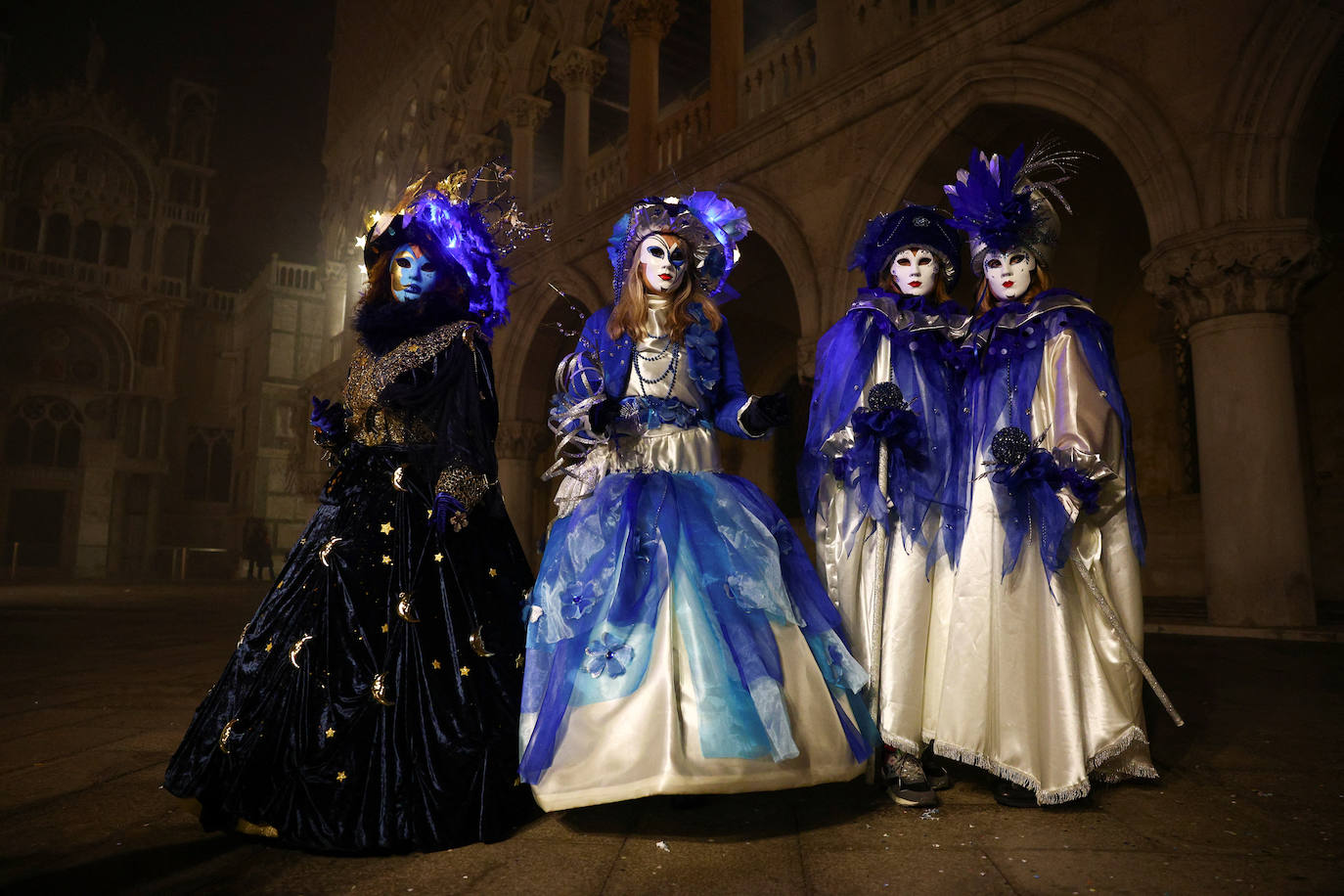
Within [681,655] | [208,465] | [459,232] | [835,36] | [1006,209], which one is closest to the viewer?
[681,655]

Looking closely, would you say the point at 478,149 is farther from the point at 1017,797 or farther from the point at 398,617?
the point at 1017,797

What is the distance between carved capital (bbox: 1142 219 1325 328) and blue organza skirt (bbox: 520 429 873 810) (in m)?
5.03

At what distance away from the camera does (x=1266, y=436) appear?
582 centimetres

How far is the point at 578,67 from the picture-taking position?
40.8 ft

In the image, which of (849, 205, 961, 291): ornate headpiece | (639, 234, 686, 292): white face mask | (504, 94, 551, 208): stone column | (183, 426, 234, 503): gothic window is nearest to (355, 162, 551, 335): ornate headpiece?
(639, 234, 686, 292): white face mask

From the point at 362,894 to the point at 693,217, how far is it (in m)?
2.35

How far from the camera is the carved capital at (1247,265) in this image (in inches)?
226

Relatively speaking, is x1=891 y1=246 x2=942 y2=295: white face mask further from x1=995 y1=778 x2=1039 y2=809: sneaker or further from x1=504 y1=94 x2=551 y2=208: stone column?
x1=504 y1=94 x2=551 y2=208: stone column

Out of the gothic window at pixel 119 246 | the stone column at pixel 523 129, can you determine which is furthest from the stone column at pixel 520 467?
the gothic window at pixel 119 246

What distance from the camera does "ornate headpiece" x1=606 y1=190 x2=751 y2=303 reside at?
2.99 m

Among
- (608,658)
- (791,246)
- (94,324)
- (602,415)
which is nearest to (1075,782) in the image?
(608,658)

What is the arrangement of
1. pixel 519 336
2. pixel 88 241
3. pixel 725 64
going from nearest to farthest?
pixel 725 64 < pixel 519 336 < pixel 88 241

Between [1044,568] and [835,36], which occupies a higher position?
[835,36]

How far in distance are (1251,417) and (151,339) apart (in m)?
31.0
